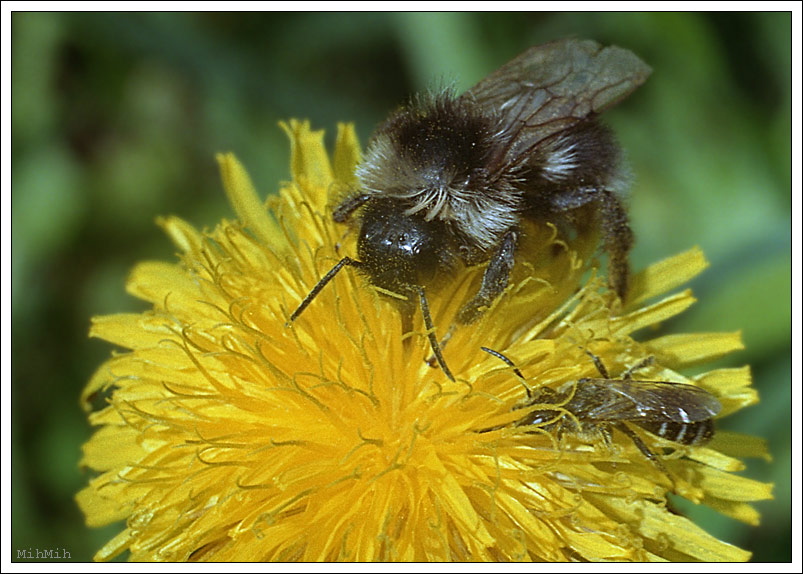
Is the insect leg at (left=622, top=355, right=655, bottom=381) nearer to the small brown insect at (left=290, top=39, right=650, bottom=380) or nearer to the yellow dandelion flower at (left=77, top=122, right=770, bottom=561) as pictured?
the yellow dandelion flower at (left=77, top=122, right=770, bottom=561)

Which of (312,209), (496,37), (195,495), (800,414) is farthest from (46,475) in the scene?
(800,414)

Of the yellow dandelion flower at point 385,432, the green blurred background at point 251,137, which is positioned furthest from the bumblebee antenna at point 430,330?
the green blurred background at point 251,137

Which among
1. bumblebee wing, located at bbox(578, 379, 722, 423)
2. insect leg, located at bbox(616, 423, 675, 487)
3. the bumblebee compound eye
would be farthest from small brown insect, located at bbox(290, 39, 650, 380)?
insect leg, located at bbox(616, 423, 675, 487)

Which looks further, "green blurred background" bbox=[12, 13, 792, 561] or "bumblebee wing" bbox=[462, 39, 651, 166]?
"green blurred background" bbox=[12, 13, 792, 561]

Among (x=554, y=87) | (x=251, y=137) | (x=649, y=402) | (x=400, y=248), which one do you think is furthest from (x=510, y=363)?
(x=251, y=137)

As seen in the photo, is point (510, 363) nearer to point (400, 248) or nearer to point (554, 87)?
point (400, 248)

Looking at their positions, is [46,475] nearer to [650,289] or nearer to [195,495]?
[195,495]

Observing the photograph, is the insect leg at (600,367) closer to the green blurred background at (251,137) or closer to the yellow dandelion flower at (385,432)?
the yellow dandelion flower at (385,432)
